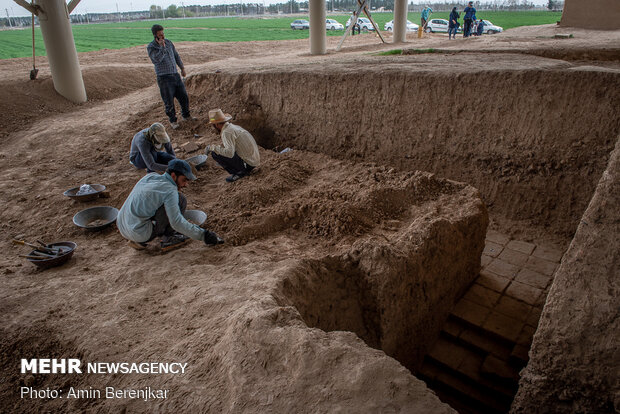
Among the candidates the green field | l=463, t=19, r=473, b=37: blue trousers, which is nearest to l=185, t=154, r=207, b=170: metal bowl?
l=463, t=19, r=473, b=37: blue trousers

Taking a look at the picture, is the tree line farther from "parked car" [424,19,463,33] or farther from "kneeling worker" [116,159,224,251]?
"kneeling worker" [116,159,224,251]

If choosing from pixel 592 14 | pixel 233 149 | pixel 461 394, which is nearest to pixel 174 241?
pixel 233 149

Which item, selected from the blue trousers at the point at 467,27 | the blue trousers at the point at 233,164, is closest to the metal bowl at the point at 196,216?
the blue trousers at the point at 233,164

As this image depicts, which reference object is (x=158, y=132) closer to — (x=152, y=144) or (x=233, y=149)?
(x=152, y=144)

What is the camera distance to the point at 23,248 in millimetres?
4742

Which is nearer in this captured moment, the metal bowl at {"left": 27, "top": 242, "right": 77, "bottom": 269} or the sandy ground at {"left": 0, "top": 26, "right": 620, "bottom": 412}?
the sandy ground at {"left": 0, "top": 26, "right": 620, "bottom": 412}

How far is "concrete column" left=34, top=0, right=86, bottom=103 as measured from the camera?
30.3ft

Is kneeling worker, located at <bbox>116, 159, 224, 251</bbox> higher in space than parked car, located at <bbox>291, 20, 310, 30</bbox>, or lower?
lower

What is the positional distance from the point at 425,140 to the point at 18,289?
5.56 m

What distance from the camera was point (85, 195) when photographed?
→ 5.62m

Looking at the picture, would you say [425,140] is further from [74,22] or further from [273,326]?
[74,22]

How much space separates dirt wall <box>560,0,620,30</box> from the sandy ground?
7.62m

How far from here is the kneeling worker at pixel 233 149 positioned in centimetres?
598

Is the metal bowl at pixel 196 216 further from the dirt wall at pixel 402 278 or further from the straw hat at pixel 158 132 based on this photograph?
the dirt wall at pixel 402 278
